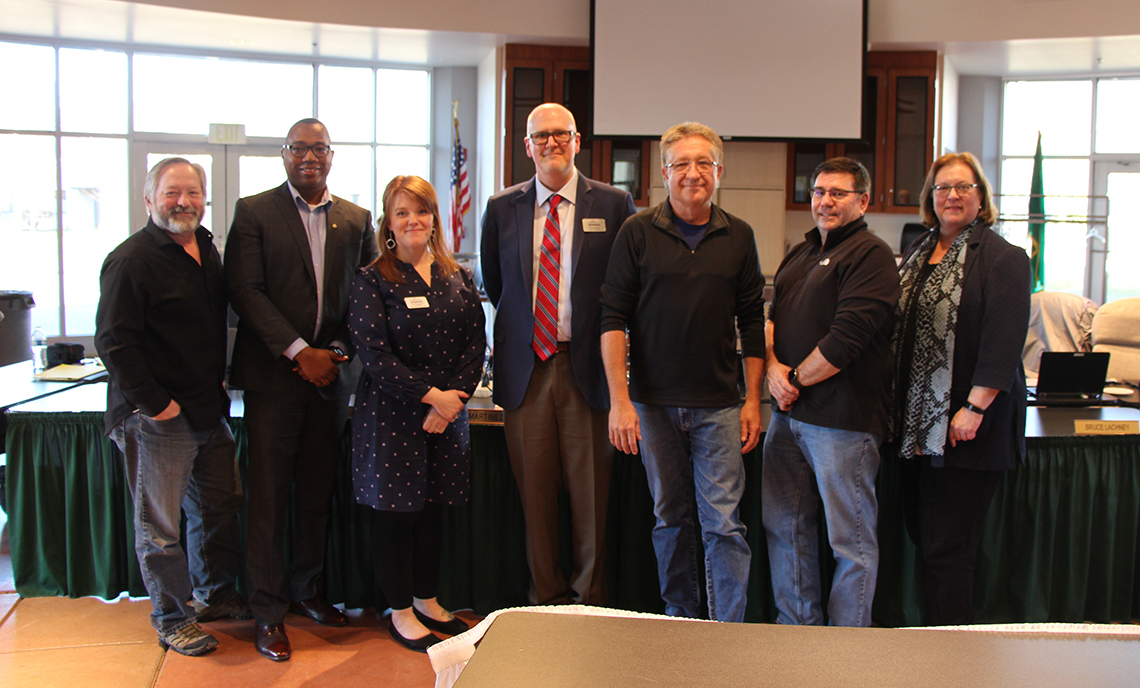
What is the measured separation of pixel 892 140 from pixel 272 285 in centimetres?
587

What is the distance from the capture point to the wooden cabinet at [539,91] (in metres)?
6.73

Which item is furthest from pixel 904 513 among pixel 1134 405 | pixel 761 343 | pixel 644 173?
pixel 644 173

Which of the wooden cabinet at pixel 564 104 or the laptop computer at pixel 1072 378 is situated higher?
the wooden cabinet at pixel 564 104

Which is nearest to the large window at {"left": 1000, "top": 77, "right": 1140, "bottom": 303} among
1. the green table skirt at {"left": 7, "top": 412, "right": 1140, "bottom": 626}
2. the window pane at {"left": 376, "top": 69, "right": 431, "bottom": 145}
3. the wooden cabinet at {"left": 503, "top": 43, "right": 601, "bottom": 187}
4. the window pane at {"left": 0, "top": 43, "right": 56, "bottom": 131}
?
the wooden cabinet at {"left": 503, "top": 43, "right": 601, "bottom": 187}

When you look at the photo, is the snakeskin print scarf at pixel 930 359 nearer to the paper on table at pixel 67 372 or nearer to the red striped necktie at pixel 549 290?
the red striped necktie at pixel 549 290

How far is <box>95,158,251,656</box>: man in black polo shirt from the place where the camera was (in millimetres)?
2357

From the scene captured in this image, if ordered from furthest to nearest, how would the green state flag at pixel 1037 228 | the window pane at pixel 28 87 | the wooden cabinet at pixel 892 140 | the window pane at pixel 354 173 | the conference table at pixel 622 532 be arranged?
the window pane at pixel 354 173 → the window pane at pixel 28 87 → the green state flag at pixel 1037 228 → the wooden cabinet at pixel 892 140 → the conference table at pixel 622 532

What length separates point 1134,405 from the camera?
3213 mm

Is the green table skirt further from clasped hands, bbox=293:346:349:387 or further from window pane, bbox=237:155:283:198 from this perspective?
window pane, bbox=237:155:283:198

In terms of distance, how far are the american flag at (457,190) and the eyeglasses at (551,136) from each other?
16.5 feet

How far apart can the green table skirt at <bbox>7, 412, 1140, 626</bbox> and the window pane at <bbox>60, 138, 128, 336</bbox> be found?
5691 millimetres

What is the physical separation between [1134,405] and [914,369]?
153 cm

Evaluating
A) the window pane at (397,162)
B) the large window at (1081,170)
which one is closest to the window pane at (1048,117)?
the large window at (1081,170)

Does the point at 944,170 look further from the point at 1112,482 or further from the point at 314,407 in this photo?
the point at 314,407
